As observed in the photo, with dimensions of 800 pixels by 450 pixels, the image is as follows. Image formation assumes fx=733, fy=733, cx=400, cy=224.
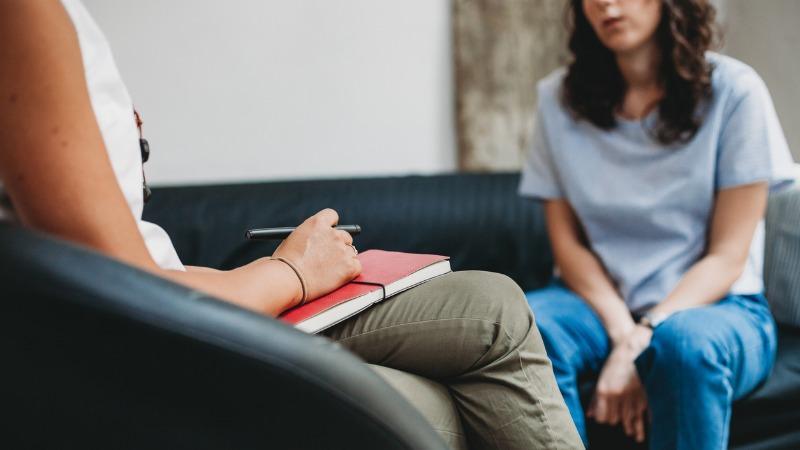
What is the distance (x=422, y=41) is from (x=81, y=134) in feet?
5.64

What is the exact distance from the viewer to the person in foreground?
587mm

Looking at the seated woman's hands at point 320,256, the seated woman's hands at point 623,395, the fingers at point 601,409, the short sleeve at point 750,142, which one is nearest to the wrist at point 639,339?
the seated woman's hands at point 623,395

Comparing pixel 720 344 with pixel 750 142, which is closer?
pixel 720 344

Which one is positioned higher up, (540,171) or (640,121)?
(640,121)

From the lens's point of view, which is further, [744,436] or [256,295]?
[744,436]

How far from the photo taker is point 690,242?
1467mm

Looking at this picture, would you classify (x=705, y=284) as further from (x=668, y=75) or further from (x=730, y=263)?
(x=668, y=75)

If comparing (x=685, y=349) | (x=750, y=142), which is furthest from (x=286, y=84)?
(x=685, y=349)

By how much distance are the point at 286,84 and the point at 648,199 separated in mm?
1110

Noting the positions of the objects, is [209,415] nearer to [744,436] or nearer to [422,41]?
[744,436]

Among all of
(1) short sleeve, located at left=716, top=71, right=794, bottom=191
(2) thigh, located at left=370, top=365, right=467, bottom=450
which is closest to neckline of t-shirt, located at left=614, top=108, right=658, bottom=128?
(1) short sleeve, located at left=716, top=71, right=794, bottom=191

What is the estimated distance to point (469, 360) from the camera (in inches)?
33.0

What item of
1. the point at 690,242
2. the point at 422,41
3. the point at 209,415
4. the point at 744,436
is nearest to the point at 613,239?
the point at 690,242

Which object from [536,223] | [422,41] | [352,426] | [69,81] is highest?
[69,81]
